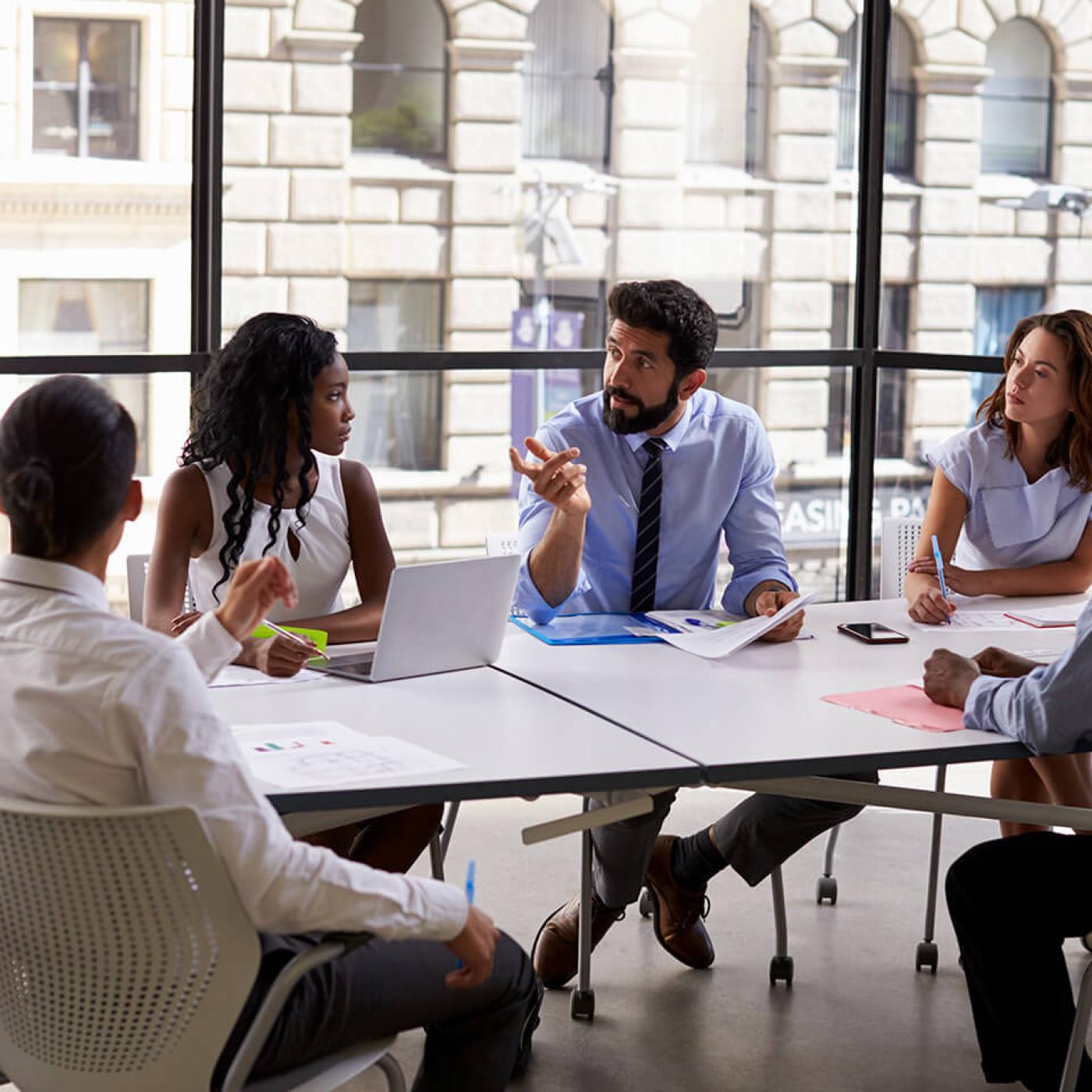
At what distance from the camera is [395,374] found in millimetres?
6371

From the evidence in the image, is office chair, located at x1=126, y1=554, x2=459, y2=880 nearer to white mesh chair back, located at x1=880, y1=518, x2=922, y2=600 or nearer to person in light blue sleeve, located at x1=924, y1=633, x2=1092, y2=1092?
person in light blue sleeve, located at x1=924, y1=633, x2=1092, y2=1092

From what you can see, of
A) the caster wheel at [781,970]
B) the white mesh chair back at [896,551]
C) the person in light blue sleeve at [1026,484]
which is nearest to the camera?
the caster wheel at [781,970]

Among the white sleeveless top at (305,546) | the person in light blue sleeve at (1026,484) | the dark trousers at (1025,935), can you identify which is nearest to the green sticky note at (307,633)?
the white sleeveless top at (305,546)

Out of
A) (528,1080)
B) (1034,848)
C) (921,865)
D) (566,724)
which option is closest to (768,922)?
(921,865)

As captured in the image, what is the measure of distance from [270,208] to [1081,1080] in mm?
4621

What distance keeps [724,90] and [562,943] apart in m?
4.22

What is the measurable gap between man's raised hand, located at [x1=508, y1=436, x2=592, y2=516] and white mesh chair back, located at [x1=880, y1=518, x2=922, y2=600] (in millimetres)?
1052

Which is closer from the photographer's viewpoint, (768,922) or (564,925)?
(564,925)

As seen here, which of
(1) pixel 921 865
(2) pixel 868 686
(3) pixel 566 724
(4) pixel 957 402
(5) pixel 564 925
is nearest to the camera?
(3) pixel 566 724

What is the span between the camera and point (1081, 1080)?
260 centimetres

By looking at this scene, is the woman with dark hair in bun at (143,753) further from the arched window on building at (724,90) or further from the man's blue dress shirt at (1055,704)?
the arched window on building at (724,90)

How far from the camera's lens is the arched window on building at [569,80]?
252 inches

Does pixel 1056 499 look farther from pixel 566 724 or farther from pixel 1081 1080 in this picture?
pixel 566 724

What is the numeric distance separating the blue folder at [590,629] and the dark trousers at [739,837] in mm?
306
